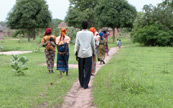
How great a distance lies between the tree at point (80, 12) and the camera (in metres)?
49.2

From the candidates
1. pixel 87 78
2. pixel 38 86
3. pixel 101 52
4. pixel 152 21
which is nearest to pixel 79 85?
pixel 87 78

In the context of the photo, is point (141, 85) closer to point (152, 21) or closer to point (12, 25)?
point (152, 21)

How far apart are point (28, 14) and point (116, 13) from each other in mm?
14527

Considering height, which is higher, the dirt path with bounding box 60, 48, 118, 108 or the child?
the child

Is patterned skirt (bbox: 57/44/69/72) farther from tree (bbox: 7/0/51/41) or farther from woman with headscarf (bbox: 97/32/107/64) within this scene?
tree (bbox: 7/0/51/41)

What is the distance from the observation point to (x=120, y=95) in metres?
5.74

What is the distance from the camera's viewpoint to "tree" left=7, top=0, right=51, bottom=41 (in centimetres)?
3934

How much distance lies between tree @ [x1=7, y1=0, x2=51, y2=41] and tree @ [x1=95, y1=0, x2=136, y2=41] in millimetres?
10580

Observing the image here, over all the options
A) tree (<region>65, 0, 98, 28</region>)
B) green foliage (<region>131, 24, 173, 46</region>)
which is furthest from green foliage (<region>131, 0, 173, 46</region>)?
tree (<region>65, 0, 98, 28</region>)

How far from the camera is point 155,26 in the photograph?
2638 cm

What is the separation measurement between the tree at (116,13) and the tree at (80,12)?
1340 centimetres

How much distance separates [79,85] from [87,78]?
618 millimetres

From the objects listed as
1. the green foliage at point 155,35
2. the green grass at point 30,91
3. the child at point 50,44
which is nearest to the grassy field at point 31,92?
the green grass at point 30,91

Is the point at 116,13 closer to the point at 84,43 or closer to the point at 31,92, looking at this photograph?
the point at 84,43
